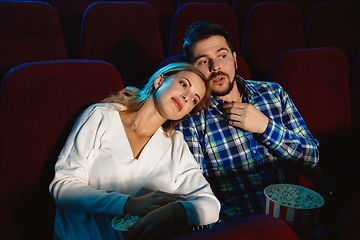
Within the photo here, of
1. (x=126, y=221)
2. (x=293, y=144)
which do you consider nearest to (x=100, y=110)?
(x=126, y=221)

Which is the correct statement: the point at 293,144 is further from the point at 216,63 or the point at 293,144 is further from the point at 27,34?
the point at 27,34

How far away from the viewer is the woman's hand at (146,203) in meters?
0.42

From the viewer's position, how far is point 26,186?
49 cm

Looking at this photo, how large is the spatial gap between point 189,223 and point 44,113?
323 mm

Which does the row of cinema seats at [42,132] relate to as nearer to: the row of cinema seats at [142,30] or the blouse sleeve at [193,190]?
the blouse sleeve at [193,190]

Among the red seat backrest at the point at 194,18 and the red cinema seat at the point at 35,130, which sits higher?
the red seat backrest at the point at 194,18

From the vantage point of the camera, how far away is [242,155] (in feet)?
2.14

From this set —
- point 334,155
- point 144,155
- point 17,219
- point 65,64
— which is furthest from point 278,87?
point 17,219

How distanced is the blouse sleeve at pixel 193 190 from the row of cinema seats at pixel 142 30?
457mm

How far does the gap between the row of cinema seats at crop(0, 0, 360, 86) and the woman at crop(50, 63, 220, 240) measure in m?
0.40

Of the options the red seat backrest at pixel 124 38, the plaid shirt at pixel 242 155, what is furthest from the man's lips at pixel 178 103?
the red seat backrest at pixel 124 38

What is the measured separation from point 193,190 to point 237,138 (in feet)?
0.65

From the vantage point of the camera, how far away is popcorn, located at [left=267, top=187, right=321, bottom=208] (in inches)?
17.2

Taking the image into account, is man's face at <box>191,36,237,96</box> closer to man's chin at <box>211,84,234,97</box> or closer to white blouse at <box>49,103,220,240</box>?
man's chin at <box>211,84,234,97</box>
